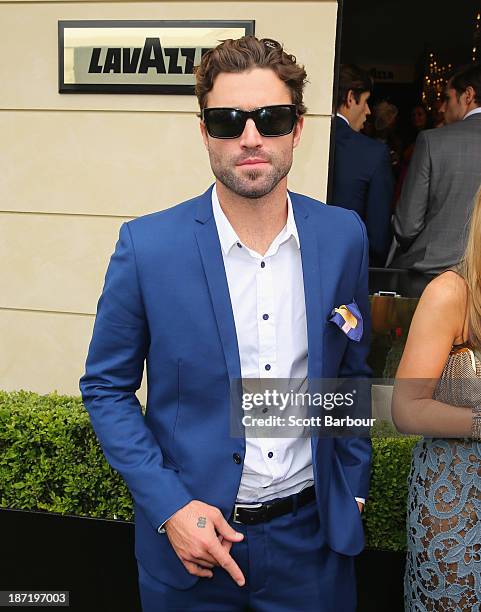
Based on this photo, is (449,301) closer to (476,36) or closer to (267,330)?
(267,330)

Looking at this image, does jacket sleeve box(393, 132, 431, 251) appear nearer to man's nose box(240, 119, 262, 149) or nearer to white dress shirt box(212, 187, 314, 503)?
white dress shirt box(212, 187, 314, 503)

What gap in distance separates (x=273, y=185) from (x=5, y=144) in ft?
10.8

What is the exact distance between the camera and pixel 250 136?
75.6 inches

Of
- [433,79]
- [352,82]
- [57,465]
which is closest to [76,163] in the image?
[352,82]

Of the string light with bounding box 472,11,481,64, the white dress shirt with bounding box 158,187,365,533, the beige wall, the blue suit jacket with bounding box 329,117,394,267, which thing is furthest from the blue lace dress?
the string light with bounding box 472,11,481,64

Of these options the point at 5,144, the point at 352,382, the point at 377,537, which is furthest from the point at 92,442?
the point at 5,144

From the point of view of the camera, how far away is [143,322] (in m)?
2.01

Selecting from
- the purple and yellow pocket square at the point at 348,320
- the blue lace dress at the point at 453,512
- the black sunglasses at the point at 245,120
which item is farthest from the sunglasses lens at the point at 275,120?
the blue lace dress at the point at 453,512

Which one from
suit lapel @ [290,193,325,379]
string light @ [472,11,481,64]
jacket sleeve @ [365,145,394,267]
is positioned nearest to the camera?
suit lapel @ [290,193,325,379]

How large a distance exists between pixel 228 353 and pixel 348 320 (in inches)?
13.4

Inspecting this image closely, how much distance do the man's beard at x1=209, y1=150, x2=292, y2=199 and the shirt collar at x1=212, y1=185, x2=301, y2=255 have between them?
125mm

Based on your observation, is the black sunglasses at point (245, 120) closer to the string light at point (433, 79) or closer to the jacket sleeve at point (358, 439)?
the jacket sleeve at point (358, 439)

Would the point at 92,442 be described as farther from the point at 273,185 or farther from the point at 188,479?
the point at 273,185

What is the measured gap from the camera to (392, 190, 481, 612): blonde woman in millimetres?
2129
